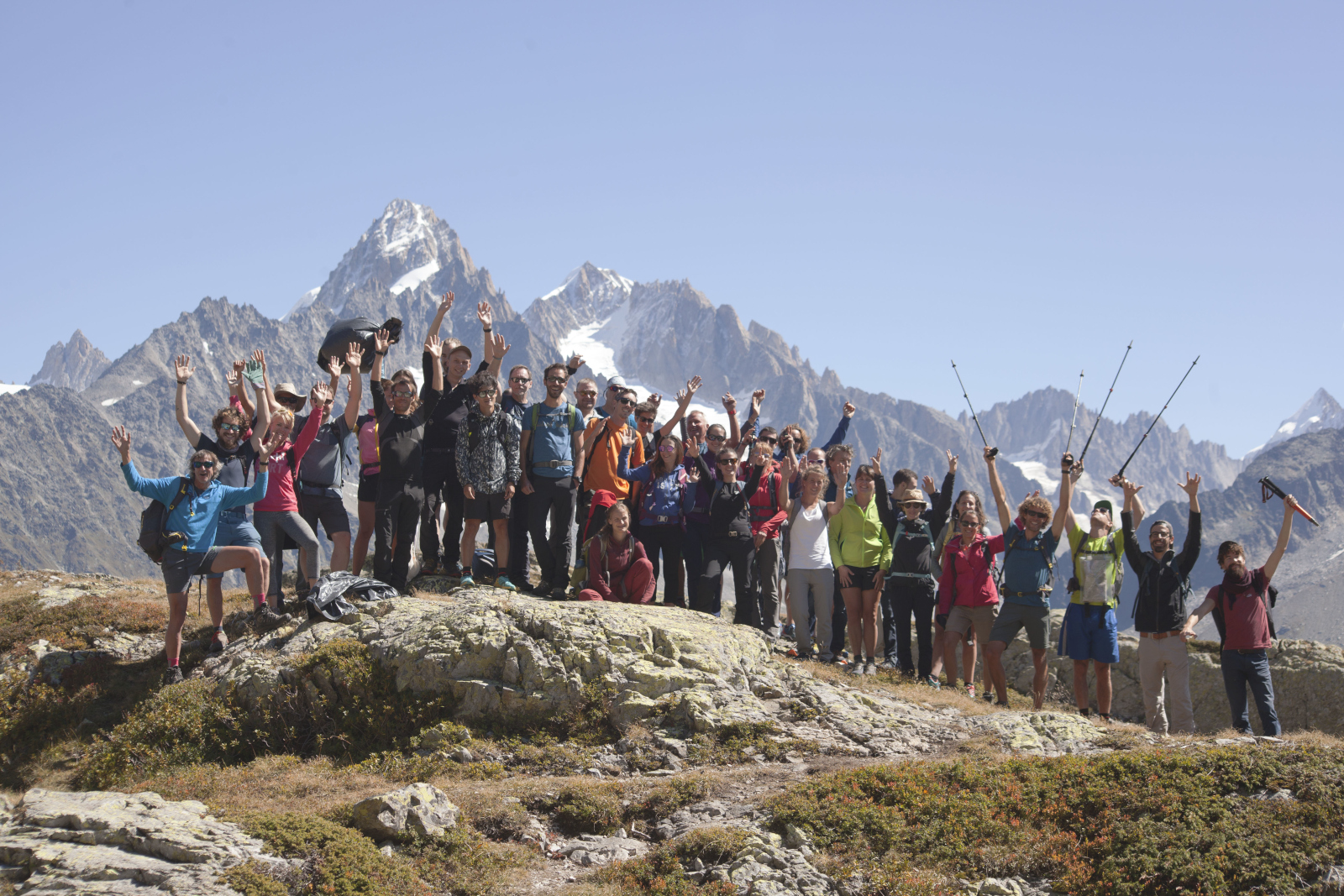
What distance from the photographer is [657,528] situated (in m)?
15.5

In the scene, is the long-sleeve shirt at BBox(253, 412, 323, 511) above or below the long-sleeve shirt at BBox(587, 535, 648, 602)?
above

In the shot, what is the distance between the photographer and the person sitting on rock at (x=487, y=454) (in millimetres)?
14203

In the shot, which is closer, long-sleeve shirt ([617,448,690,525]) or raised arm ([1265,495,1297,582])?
raised arm ([1265,495,1297,582])

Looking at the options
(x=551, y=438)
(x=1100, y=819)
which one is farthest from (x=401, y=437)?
(x=1100, y=819)

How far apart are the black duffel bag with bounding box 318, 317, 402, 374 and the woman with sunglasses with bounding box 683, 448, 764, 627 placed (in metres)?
5.84

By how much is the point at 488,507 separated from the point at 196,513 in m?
4.20

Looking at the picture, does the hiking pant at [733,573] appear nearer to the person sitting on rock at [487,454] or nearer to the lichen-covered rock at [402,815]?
the person sitting on rock at [487,454]

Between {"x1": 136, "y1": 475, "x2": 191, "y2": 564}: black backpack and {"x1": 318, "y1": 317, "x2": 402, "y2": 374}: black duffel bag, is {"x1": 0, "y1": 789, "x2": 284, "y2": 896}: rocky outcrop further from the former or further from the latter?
→ {"x1": 318, "y1": 317, "x2": 402, "y2": 374}: black duffel bag

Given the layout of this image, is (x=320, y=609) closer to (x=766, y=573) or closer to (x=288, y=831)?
(x=288, y=831)

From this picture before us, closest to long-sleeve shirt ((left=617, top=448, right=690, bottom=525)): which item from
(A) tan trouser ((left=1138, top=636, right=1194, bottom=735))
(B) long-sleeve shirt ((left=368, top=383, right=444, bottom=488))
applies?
(B) long-sleeve shirt ((left=368, top=383, right=444, bottom=488))

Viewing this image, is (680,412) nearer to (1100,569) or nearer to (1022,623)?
(1022,623)

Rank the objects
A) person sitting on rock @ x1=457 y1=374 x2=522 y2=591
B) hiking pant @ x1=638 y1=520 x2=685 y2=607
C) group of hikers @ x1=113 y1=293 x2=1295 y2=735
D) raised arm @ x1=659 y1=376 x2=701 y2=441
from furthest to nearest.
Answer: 1. raised arm @ x1=659 y1=376 x2=701 y2=441
2. hiking pant @ x1=638 y1=520 x2=685 y2=607
3. person sitting on rock @ x1=457 y1=374 x2=522 y2=591
4. group of hikers @ x1=113 y1=293 x2=1295 y2=735

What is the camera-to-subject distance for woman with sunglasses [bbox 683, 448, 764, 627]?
15.0 m

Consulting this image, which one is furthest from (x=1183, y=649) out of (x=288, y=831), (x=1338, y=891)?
(x=288, y=831)
